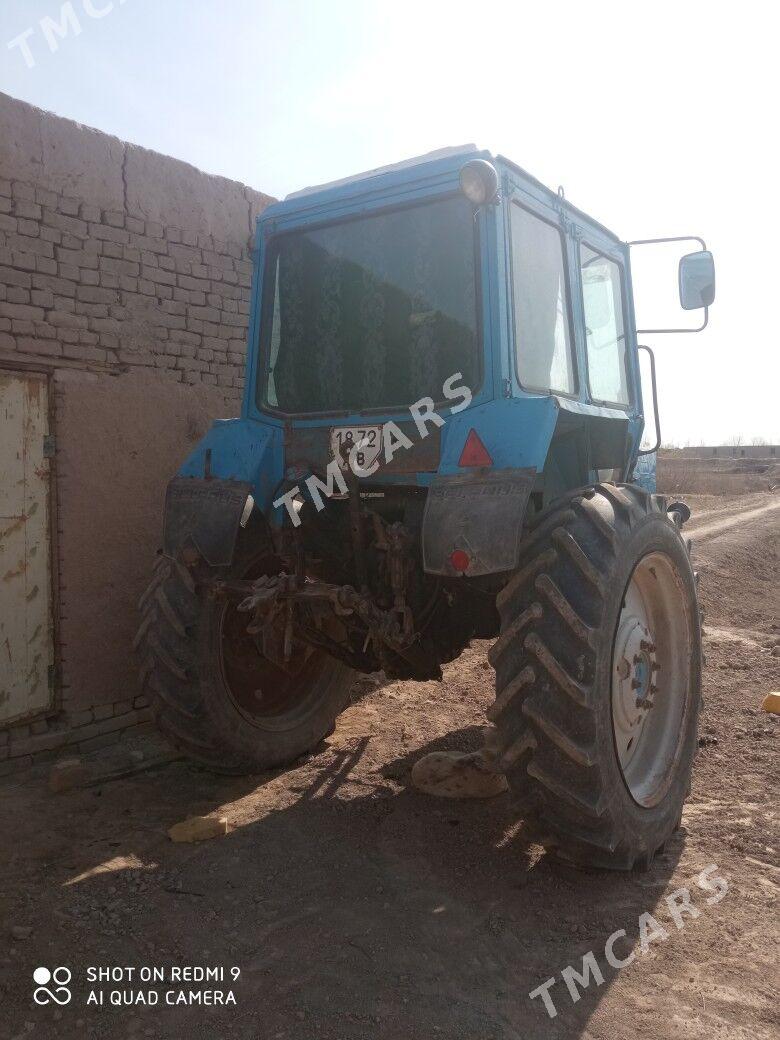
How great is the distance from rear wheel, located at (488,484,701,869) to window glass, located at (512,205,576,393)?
66 cm

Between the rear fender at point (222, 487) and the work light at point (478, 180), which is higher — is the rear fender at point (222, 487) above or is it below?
below

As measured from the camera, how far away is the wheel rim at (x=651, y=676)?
3451 mm

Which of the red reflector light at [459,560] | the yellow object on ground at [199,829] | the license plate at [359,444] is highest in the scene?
the license plate at [359,444]

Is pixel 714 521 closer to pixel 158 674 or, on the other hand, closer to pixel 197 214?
pixel 197 214

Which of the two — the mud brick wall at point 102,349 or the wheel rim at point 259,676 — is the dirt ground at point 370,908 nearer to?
the wheel rim at point 259,676

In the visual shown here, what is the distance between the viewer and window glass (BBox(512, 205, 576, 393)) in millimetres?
3643

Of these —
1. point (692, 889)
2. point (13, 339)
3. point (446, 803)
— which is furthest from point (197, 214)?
point (692, 889)

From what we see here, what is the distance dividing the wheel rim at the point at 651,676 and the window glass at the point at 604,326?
1.09 metres

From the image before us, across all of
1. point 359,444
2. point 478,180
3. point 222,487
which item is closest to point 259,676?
point 222,487

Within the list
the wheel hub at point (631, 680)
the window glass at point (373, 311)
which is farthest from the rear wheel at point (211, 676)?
the wheel hub at point (631, 680)

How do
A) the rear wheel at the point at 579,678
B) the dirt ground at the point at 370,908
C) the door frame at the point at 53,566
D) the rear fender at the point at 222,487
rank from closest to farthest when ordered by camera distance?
the dirt ground at the point at 370,908 < the rear wheel at the point at 579,678 < the rear fender at the point at 222,487 < the door frame at the point at 53,566

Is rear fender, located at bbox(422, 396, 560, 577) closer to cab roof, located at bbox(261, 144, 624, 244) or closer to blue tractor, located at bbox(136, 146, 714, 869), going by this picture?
blue tractor, located at bbox(136, 146, 714, 869)

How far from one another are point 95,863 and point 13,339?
2829 millimetres

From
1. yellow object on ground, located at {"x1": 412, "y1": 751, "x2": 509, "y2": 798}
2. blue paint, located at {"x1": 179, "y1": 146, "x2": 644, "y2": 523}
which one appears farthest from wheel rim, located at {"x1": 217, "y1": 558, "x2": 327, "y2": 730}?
yellow object on ground, located at {"x1": 412, "y1": 751, "x2": 509, "y2": 798}
